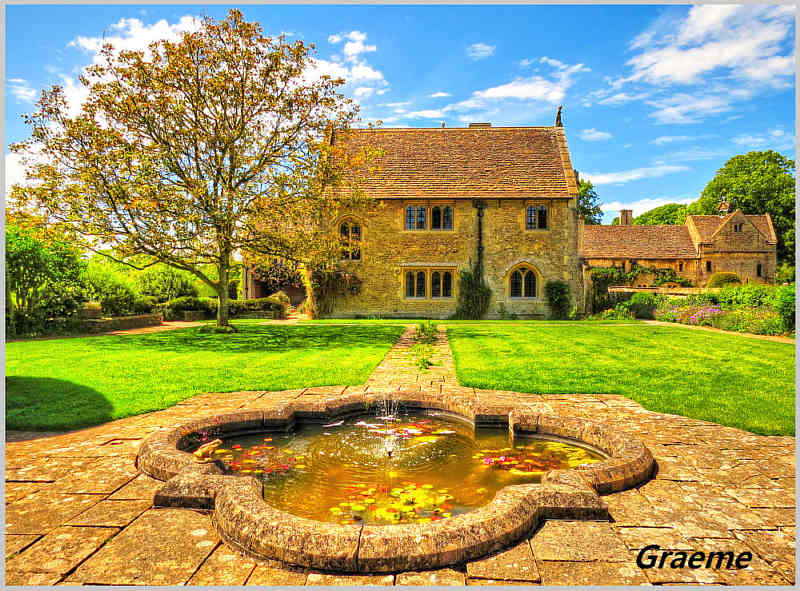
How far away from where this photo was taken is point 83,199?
46.5 feet

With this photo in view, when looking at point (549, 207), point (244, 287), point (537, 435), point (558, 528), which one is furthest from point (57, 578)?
point (244, 287)

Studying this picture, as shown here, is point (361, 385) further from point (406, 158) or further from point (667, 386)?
point (406, 158)

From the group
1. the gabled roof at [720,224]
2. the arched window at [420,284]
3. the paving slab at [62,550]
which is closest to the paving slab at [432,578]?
the paving slab at [62,550]

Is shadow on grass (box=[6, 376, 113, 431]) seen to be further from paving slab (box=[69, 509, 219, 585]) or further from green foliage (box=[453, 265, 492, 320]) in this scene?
green foliage (box=[453, 265, 492, 320])

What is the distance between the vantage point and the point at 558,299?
23797 mm

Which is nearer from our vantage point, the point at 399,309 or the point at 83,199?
the point at 83,199

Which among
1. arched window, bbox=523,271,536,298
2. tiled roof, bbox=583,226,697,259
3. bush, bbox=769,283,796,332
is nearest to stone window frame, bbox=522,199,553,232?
arched window, bbox=523,271,536,298

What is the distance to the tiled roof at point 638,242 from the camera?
41.8m

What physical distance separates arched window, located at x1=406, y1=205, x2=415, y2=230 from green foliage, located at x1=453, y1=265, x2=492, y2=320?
11.8ft

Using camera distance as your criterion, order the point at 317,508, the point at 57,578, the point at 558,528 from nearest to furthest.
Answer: the point at 57,578 → the point at 558,528 → the point at 317,508

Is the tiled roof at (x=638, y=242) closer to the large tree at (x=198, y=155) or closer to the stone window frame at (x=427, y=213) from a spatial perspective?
the stone window frame at (x=427, y=213)

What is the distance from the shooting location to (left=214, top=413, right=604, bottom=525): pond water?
133 inches

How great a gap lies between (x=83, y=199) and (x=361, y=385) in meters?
12.2

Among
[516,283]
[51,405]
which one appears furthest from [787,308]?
[51,405]
